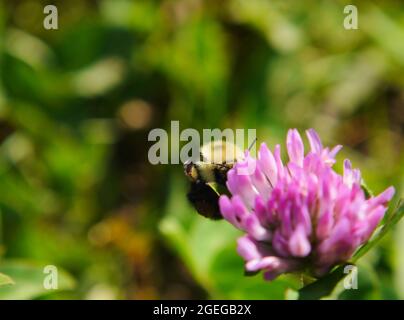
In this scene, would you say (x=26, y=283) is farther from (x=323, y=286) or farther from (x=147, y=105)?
(x=147, y=105)

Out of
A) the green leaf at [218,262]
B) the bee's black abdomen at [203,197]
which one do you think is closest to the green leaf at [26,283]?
the green leaf at [218,262]

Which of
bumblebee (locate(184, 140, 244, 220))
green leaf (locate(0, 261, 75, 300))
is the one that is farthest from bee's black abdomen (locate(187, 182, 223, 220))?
green leaf (locate(0, 261, 75, 300))

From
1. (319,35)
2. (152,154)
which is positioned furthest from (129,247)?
(319,35)

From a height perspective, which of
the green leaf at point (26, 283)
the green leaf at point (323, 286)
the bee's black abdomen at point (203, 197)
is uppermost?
the bee's black abdomen at point (203, 197)

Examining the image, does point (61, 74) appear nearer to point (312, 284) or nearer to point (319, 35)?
point (319, 35)

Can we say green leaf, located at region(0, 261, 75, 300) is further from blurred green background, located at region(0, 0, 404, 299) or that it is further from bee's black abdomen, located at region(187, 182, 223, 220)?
bee's black abdomen, located at region(187, 182, 223, 220)

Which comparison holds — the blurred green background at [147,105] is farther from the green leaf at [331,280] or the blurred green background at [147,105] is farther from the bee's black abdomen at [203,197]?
the green leaf at [331,280]
